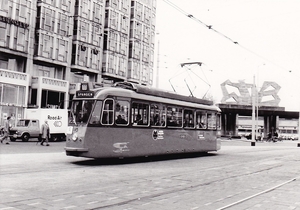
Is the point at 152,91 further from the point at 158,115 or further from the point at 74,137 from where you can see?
the point at 74,137

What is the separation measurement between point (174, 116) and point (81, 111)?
509 cm

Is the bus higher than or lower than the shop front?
lower

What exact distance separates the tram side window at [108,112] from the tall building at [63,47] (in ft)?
64.1

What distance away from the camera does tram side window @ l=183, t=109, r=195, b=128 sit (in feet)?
58.5

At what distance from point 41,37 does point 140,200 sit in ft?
116

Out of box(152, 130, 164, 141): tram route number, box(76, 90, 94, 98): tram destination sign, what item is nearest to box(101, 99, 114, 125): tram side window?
box(76, 90, 94, 98): tram destination sign

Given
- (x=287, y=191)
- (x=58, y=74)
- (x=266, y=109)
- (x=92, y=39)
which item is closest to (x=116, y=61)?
(x=92, y=39)

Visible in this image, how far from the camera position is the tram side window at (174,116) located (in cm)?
Result: 1666

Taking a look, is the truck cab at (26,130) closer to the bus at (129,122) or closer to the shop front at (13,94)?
the shop front at (13,94)

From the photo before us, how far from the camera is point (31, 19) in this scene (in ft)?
127

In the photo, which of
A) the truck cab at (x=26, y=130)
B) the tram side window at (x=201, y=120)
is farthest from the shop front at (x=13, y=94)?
the tram side window at (x=201, y=120)

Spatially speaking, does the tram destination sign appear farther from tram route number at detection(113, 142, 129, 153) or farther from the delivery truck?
the delivery truck

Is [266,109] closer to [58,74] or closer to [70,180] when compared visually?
→ [58,74]

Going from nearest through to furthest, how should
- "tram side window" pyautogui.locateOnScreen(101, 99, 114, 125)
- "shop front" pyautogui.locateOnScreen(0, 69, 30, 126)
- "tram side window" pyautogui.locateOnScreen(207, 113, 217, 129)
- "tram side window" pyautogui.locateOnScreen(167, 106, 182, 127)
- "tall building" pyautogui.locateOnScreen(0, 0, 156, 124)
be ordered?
1. "tram side window" pyautogui.locateOnScreen(101, 99, 114, 125)
2. "tram side window" pyautogui.locateOnScreen(167, 106, 182, 127)
3. "tram side window" pyautogui.locateOnScreen(207, 113, 217, 129)
4. "shop front" pyautogui.locateOnScreen(0, 69, 30, 126)
5. "tall building" pyautogui.locateOnScreen(0, 0, 156, 124)
